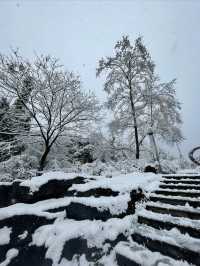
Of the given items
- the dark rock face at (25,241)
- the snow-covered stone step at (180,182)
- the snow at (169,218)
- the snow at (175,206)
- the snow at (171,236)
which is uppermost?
the snow-covered stone step at (180,182)

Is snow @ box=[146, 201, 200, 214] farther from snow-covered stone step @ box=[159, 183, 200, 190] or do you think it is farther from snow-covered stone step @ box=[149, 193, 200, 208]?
snow-covered stone step @ box=[159, 183, 200, 190]

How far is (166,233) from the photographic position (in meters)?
3.68

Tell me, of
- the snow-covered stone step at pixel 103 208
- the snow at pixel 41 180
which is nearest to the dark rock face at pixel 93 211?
the snow-covered stone step at pixel 103 208

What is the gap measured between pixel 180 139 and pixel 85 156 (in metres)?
8.40

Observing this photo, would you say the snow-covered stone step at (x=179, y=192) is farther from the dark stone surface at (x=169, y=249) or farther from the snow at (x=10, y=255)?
the snow at (x=10, y=255)

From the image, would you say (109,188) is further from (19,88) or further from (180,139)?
(180,139)

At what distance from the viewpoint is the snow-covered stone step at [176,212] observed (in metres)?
3.87

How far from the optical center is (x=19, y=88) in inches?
522

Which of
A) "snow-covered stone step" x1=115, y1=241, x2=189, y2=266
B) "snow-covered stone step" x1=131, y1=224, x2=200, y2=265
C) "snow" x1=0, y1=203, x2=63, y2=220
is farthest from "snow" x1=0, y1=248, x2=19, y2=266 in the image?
"snow-covered stone step" x1=131, y1=224, x2=200, y2=265

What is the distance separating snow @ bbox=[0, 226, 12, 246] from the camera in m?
5.30

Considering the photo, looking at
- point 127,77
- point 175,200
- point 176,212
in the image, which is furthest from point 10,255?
point 127,77

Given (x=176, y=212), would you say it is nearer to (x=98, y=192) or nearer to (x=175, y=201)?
(x=175, y=201)

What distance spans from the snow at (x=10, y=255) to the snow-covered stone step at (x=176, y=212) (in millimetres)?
3385

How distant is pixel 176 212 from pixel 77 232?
2.26 m
